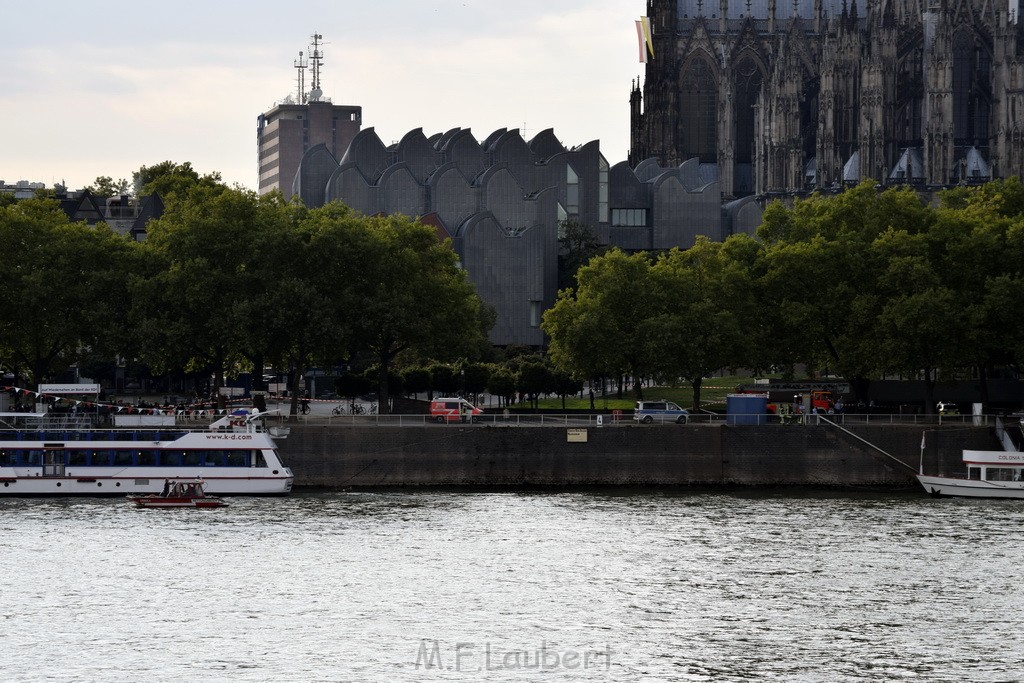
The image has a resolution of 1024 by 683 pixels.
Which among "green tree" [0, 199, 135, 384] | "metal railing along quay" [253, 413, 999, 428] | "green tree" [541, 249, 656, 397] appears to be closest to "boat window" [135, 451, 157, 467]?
"metal railing along quay" [253, 413, 999, 428]

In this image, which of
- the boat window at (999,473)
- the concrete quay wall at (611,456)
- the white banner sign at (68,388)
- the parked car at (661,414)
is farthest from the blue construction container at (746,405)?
the white banner sign at (68,388)

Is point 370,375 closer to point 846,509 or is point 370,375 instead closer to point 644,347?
point 644,347

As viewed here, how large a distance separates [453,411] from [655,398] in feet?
116

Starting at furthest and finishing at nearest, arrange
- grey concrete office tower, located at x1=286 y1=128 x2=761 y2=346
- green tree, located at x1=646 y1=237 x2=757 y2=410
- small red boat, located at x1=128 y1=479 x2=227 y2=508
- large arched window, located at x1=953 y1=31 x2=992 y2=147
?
large arched window, located at x1=953 y1=31 x2=992 y2=147
grey concrete office tower, located at x1=286 y1=128 x2=761 y2=346
green tree, located at x1=646 y1=237 x2=757 y2=410
small red boat, located at x1=128 y1=479 x2=227 y2=508

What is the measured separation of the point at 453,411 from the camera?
91125 millimetres

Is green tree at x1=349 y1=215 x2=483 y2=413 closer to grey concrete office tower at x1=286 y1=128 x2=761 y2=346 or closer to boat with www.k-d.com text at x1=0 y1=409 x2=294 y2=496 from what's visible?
boat with www.k-d.com text at x1=0 y1=409 x2=294 y2=496

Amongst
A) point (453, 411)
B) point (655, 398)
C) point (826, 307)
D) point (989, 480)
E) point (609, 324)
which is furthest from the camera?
point (655, 398)

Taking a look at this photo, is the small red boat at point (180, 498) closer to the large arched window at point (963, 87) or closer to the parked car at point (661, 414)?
the parked car at point (661, 414)

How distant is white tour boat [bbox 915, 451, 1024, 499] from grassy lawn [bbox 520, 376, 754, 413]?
76.5ft

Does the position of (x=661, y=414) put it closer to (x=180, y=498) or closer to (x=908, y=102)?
(x=180, y=498)

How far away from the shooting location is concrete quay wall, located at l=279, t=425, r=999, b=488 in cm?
8688

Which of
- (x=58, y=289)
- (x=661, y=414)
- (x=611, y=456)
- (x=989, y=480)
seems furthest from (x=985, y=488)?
(x=58, y=289)

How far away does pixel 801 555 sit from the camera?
66.4 metres

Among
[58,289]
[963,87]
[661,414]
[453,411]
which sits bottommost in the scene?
[661,414]
